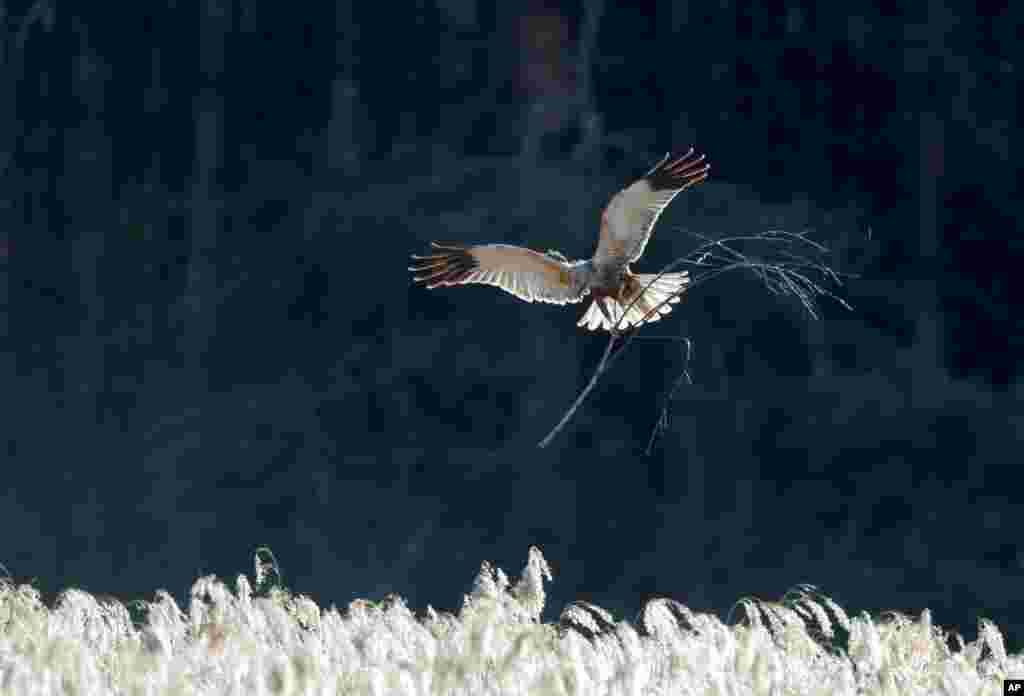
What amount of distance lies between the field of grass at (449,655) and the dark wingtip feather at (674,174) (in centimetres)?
144

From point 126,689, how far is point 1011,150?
10430 mm

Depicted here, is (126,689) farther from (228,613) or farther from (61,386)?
(61,386)

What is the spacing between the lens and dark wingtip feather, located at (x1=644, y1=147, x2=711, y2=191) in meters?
7.80

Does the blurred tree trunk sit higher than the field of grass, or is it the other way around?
the blurred tree trunk

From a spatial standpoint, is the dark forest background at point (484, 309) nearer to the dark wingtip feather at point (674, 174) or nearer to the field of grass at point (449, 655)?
the dark wingtip feather at point (674, 174)

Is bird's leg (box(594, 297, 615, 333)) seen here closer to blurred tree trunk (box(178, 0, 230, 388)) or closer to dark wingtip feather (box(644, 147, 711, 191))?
dark wingtip feather (box(644, 147, 711, 191))

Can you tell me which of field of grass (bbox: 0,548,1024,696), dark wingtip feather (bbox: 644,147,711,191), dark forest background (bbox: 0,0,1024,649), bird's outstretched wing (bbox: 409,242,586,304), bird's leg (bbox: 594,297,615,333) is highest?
dark forest background (bbox: 0,0,1024,649)

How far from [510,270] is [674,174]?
1.87 ft

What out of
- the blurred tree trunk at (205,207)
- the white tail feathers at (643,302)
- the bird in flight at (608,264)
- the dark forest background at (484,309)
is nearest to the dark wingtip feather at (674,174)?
the bird in flight at (608,264)

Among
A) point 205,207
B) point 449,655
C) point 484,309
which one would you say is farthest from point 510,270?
point 205,207

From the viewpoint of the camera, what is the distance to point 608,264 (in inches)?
304

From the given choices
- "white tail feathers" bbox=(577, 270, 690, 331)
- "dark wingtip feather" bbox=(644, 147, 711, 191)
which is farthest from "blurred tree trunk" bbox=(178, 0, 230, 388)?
"dark wingtip feather" bbox=(644, 147, 711, 191)

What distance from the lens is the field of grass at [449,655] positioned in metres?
5.70

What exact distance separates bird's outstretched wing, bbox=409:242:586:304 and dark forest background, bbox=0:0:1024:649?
664cm
